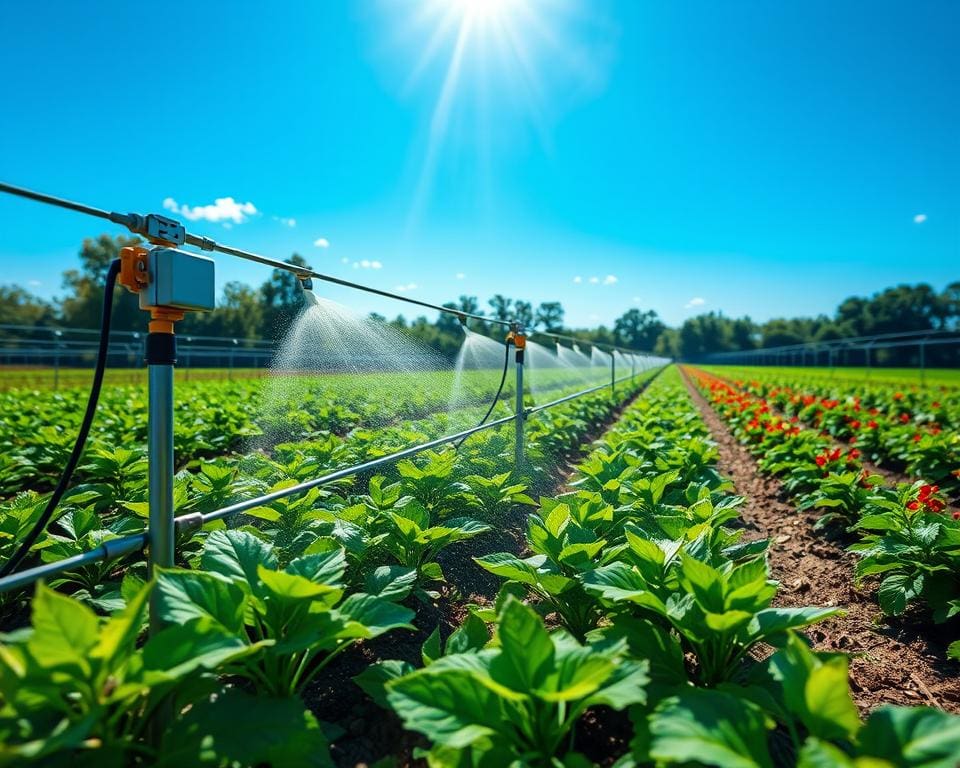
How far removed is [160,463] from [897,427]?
763 cm

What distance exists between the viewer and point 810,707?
3.66ft

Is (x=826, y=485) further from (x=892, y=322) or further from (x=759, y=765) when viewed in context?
(x=892, y=322)

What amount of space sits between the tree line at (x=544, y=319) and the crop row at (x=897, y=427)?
13.2 feet

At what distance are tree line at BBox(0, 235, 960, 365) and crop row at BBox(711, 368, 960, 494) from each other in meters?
4.02

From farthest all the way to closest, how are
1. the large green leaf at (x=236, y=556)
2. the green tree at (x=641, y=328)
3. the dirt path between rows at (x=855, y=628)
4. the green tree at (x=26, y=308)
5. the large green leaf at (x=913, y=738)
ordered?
the green tree at (x=641, y=328)
the green tree at (x=26, y=308)
the dirt path between rows at (x=855, y=628)
the large green leaf at (x=236, y=556)
the large green leaf at (x=913, y=738)

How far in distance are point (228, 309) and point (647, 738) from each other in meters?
37.9

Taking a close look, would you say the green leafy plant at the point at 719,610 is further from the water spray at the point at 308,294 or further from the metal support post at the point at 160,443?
the water spray at the point at 308,294

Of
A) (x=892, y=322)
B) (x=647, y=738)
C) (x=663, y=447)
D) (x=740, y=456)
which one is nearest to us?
(x=647, y=738)

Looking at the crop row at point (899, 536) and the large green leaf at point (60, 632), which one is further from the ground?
the large green leaf at point (60, 632)

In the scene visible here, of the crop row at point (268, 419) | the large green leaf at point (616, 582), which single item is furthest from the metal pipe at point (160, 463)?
the large green leaf at point (616, 582)

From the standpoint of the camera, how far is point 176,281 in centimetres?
139

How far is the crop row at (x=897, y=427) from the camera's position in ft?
16.2

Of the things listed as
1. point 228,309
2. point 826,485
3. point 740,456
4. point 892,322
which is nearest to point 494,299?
point 228,309

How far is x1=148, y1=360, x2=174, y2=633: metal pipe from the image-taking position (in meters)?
1.47
